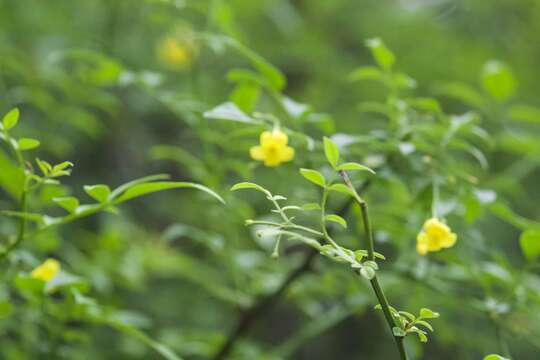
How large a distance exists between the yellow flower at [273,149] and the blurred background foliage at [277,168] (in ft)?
0.09

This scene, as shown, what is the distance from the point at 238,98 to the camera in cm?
79

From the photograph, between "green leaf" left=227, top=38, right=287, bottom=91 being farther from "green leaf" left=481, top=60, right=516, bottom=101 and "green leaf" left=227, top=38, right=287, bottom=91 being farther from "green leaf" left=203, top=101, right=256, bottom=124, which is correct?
"green leaf" left=481, top=60, right=516, bottom=101

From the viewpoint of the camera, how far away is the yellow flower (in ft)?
2.27

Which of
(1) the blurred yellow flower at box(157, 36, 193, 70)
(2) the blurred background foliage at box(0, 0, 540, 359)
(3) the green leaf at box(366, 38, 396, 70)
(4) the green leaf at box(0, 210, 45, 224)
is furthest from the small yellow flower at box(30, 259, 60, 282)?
(1) the blurred yellow flower at box(157, 36, 193, 70)

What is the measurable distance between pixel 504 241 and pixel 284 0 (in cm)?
100

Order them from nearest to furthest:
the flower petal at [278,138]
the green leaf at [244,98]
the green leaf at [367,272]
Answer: the green leaf at [367,272] → the flower petal at [278,138] → the green leaf at [244,98]

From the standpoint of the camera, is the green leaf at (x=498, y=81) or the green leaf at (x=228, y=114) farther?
the green leaf at (x=498, y=81)

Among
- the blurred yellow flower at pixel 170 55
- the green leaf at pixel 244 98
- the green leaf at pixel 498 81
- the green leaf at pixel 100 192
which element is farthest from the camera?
the blurred yellow flower at pixel 170 55

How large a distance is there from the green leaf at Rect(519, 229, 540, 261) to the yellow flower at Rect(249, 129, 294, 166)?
30 cm

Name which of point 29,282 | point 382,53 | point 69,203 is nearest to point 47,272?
point 29,282

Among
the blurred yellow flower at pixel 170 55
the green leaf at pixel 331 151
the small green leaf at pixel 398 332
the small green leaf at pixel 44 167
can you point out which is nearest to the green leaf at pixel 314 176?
the green leaf at pixel 331 151

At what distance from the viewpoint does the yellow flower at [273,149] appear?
0.69m

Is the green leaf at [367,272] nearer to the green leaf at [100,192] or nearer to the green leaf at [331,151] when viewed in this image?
the green leaf at [331,151]

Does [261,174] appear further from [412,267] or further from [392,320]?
[392,320]
